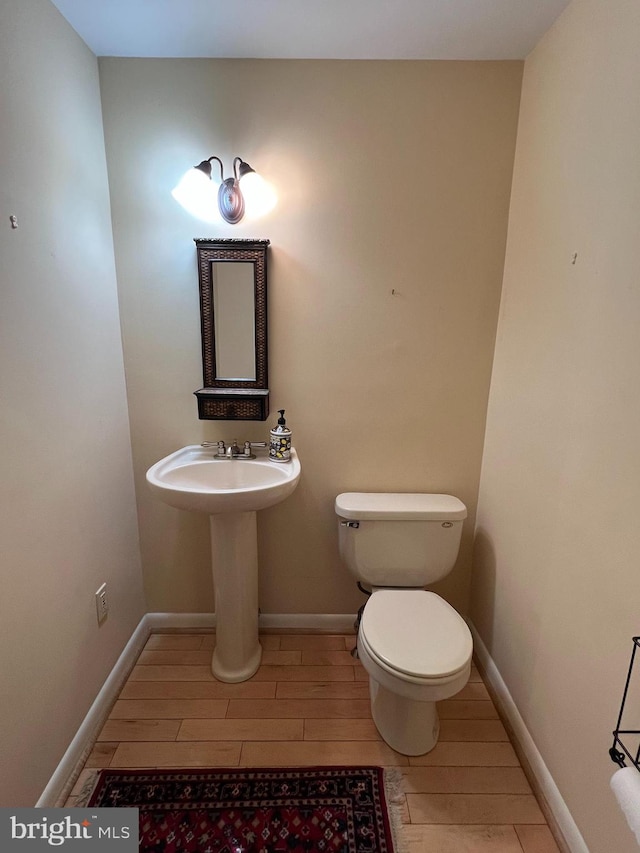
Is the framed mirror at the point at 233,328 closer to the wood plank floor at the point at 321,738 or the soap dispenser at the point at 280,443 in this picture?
the soap dispenser at the point at 280,443

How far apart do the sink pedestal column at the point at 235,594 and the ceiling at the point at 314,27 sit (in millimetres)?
1615

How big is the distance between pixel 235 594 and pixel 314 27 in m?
1.98

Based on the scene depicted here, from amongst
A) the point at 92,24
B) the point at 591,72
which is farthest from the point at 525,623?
the point at 92,24

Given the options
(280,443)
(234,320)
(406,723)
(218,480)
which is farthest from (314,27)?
(406,723)

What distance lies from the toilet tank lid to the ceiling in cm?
161

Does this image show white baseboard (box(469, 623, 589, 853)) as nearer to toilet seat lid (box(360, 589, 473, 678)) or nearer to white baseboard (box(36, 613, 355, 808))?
toilet seat lid (box(360, 589, 473, 678))

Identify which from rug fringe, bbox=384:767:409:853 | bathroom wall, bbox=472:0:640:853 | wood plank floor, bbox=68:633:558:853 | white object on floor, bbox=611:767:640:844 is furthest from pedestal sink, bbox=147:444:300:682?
white object on floor, bbox=611:767:640:844

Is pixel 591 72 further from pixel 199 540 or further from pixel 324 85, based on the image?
pixel 199 540

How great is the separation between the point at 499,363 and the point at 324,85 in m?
1.20

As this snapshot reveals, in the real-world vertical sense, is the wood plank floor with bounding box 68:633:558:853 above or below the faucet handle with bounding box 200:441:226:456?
below

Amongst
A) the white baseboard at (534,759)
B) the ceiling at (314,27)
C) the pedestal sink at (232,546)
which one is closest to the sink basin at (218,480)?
the pedestal sink at (232,546)

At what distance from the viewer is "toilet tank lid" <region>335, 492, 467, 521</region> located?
5.22ft

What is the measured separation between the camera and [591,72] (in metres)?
1.10

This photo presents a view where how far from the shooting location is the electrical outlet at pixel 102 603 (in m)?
1.47
